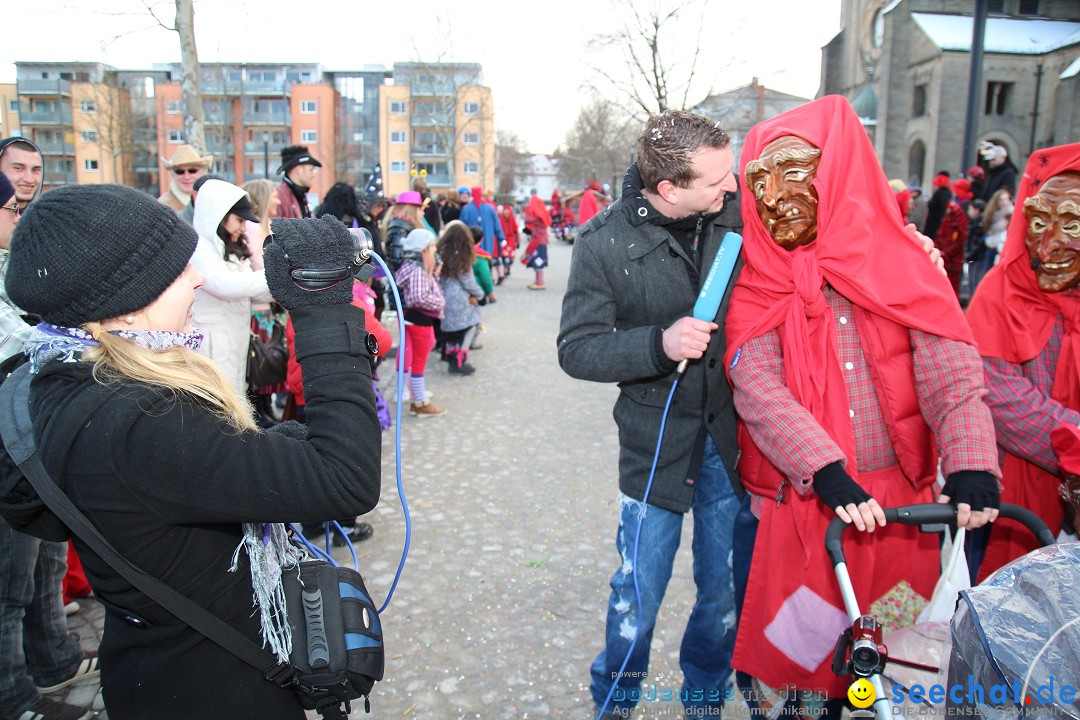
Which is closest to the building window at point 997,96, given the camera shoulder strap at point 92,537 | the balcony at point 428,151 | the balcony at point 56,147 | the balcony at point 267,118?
the camera shoulder strap at point 92,537

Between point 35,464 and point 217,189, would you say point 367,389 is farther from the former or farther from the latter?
point 217,189

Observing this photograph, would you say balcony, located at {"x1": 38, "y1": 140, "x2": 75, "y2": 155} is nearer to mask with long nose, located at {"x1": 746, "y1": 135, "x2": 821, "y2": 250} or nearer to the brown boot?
the brown boot

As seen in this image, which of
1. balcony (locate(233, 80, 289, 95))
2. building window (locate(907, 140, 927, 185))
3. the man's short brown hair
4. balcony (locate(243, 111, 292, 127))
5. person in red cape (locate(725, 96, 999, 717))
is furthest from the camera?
balcony (locate(233, 80, 289, 95))

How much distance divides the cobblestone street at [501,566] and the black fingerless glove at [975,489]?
1.50m

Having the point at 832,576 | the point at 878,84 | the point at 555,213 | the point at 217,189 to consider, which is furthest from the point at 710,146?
the point at 878,84

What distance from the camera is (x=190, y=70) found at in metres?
9.04

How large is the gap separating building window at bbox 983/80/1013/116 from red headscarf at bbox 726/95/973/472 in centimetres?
3810

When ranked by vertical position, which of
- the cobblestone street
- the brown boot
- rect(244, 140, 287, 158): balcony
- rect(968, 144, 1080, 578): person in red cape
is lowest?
the cobblestone street

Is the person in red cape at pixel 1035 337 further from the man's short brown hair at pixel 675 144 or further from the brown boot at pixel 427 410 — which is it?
the brown boot at pixel 427 410

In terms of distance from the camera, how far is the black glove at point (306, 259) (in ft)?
4.66

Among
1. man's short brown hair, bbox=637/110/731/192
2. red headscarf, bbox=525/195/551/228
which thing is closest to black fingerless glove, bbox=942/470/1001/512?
man's short brown hair, bbox=637/110/731/192

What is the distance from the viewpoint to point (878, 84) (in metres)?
37.1

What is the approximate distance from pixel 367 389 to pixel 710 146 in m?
1.45

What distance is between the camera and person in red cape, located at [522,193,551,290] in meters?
16.1
